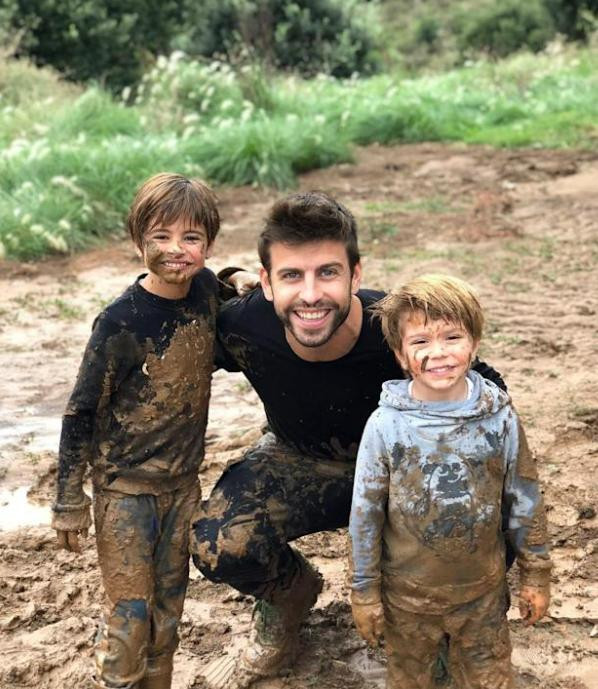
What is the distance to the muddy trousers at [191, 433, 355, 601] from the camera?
289cm

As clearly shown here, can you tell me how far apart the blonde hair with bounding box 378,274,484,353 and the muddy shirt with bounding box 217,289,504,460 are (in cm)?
38

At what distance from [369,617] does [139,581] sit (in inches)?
27.4

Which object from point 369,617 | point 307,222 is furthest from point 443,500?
point 307,222

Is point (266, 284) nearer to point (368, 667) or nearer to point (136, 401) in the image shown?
point (136, 401)

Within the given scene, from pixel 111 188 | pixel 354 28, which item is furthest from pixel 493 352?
pixel 354 28

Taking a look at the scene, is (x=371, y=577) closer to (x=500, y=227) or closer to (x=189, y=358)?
(x=189, y=358)

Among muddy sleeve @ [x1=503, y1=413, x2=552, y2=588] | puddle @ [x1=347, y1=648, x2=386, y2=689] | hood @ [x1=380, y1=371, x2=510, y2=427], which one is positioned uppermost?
hood @ [x1=380, y1=371, x2=510, y2=427]

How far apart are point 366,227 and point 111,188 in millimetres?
2385

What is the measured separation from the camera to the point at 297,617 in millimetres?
3174

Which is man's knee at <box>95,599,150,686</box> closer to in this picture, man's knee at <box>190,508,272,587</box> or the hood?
man's knee at <box>190,508,272,587</box>

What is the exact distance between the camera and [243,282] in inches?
126

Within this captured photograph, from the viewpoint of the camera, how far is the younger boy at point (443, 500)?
7.99 ft

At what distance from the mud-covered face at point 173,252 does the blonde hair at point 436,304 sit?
23.5 inches

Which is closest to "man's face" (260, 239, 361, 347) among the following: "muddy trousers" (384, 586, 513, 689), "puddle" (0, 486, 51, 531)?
"muddy trousers" (384, 586, 513, 689)
